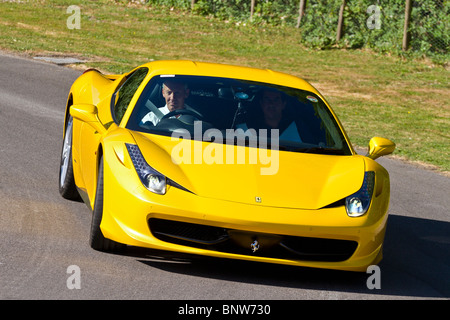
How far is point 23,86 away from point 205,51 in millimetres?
7893

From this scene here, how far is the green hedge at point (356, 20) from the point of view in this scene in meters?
21.2

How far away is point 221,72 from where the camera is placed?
7422 millimetres

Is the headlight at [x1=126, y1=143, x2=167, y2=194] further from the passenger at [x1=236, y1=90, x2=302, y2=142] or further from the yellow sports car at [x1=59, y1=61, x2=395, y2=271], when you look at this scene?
the passenger at [x1=236, y1=90, x2=302, y2=142]

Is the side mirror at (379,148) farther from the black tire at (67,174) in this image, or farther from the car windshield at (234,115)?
the black tire at (67,174)

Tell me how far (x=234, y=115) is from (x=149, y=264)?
1.50m

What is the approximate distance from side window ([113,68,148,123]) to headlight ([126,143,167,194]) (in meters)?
0.91

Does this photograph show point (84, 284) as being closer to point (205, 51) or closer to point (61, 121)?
point (61, 121)

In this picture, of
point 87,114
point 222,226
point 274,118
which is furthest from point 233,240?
point 87,114

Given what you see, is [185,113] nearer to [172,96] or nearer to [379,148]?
[172,96]

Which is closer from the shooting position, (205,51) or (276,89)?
(276,89)

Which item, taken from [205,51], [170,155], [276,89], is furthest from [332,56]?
[170,155]

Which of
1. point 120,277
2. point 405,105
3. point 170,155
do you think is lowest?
point 405,105

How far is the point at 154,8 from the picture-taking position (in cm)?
2691

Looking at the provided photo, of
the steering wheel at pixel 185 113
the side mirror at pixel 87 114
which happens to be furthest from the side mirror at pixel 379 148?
the side mirror at pixel 87 114
